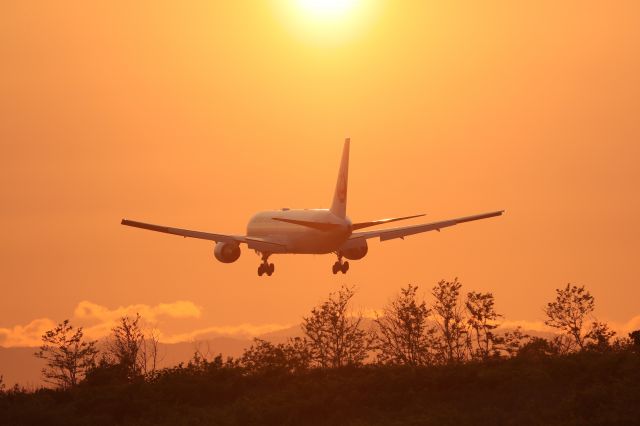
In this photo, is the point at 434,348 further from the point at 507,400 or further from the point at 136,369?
the point at 507,400

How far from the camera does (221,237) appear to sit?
322ft

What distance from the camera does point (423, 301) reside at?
294 ft

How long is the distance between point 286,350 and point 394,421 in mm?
25217

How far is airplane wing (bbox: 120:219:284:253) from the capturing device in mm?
91662

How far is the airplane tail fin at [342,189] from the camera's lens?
89.6m

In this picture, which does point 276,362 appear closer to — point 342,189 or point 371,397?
point 371,397

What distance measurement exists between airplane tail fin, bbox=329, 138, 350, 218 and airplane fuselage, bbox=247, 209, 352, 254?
3.52ft

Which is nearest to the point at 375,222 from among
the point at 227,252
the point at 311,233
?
the point at 311,233

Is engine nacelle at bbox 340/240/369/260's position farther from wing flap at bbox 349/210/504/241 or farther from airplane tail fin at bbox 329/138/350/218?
airplane tail fin at bbox 329/138/350/218

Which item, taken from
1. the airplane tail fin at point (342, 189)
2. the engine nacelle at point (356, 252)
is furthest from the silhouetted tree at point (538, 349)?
the engine nacelle at point (356, 252)

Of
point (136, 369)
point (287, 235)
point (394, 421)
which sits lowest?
point (394, 421)

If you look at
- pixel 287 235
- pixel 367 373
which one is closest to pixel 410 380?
pixel 367 373

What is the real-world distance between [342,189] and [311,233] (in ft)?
15.0

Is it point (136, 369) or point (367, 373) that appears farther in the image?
point (136, 369)
